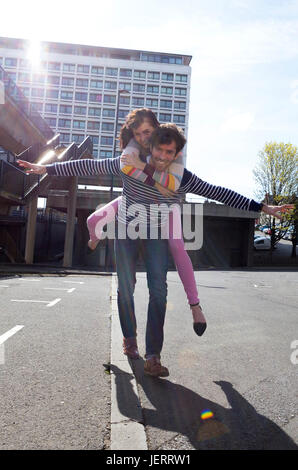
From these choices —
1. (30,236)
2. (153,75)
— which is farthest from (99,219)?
(153,75)

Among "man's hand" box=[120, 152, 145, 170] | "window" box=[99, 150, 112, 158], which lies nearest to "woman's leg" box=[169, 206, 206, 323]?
"man's hand" box=[120, 152, 145, 170]

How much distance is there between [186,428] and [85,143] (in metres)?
23.9

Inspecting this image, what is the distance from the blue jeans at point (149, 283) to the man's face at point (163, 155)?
53 centimetres

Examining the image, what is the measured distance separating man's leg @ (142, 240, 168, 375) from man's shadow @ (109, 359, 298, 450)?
0.25 meters

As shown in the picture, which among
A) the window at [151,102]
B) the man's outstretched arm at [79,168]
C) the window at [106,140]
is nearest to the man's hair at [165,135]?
the man's outstretched arm at [79,168]

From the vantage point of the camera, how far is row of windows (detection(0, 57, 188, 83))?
2933 inches

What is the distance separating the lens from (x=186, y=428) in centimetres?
219

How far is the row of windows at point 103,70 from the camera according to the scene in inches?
2933

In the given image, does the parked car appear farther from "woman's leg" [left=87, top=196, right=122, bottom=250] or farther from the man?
"woman's leg" [left=87, top=196, right=122, bottom=250]

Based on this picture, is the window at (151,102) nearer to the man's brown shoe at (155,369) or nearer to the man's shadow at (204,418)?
the man's brown shoe at (155,369)

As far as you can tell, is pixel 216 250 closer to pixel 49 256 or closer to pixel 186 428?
pixel 49 256

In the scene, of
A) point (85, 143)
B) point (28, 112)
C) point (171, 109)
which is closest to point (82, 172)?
point (28, 112)
